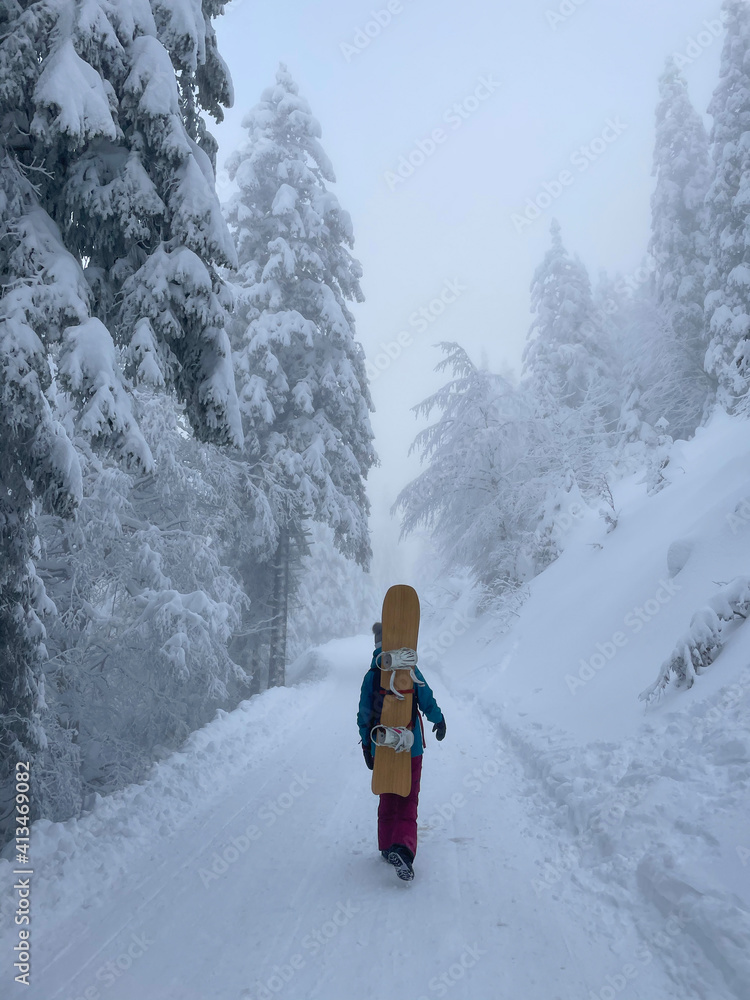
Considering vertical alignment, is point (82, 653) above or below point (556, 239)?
below

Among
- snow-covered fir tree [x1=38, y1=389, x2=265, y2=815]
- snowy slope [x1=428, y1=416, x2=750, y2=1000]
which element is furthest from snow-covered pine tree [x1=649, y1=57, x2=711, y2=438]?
snow-covered fir tree [x1=38, y1=389, x2=265, y2=815]

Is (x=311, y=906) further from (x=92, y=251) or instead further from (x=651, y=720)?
(x=92, y=251)

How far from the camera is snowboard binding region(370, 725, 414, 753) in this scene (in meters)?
4.86

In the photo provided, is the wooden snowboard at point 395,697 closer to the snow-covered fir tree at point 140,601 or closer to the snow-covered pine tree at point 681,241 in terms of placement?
the snow-covered fir tree at point 140,601

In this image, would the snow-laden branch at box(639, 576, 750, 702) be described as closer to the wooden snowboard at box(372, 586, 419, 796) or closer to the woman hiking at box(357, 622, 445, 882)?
the woman hiking at box(357, 622, 445, 882)

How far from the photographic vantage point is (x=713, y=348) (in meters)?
19.8

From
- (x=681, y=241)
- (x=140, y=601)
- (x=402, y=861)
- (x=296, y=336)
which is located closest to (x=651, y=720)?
(x=402, y=861)

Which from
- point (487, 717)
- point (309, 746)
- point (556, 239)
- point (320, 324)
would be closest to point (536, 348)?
point (556, 239)

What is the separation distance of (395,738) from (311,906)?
49.5 inches

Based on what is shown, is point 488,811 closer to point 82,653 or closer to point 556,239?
point 82,653

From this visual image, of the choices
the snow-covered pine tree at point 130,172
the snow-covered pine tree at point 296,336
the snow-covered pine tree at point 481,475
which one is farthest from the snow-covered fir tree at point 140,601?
the snow-covered pine tree at point 481,475

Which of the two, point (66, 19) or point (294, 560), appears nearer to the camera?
point (66, 19)

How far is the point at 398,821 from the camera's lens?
187 inches

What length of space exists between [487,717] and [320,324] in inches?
384
